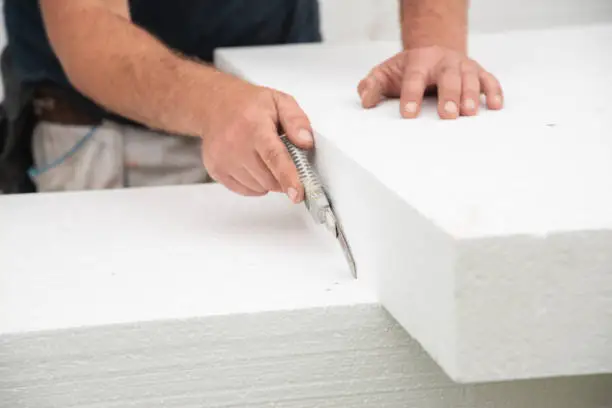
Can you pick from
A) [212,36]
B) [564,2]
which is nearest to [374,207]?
[212,36]

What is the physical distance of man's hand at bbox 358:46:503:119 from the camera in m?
0.66

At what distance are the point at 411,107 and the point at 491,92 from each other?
80 mm

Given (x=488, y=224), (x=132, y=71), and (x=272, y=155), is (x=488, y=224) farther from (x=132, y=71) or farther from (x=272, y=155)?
(x=132, y=71)

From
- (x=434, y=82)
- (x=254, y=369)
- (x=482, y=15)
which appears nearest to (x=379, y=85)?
(x=434, y=82)

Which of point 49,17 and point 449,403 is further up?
point 49,17

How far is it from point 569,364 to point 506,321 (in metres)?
0.05

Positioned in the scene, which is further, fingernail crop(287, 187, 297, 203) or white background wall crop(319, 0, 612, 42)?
white background wall crop(319, 0, 612, 42)

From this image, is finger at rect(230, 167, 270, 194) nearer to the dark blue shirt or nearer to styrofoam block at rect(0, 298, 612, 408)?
styrofoam block at rect(0, 298, 612, 408)

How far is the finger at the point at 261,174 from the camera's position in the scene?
24.4 inches

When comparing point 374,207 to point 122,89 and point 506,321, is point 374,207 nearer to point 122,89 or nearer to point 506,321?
point 506,321

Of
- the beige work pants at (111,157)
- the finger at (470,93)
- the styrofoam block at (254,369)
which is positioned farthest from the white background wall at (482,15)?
the styrofoam block at (254,369)

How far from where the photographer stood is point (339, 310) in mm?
530

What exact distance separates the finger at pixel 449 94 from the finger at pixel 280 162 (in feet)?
0.45

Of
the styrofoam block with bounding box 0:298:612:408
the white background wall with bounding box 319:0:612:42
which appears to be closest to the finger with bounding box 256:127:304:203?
the styrofoam block with bounding box 0:298:612:408
